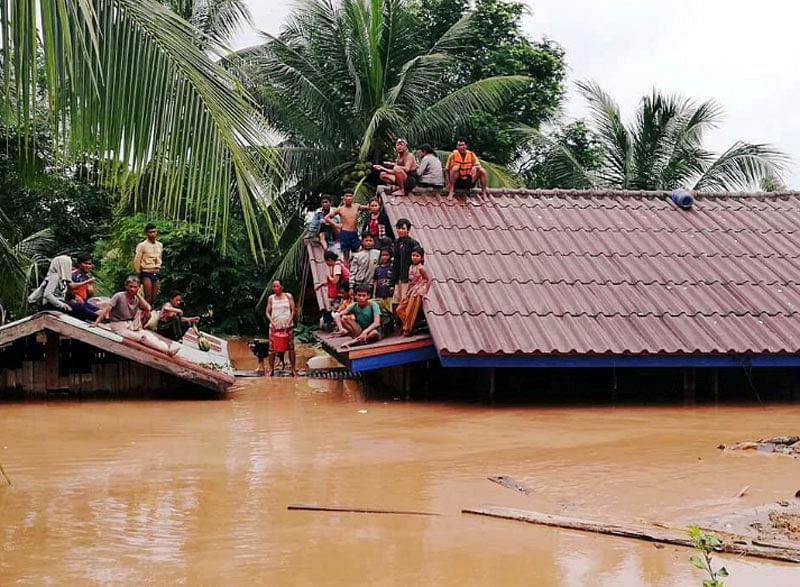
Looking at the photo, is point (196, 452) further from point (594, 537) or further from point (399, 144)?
point (399, 144)

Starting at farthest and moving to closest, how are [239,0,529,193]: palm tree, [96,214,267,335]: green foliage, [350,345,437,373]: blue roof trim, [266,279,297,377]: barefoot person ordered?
[96,214,267,335]: green foliage < [239,0,529,193]: palm tree < [266,279,297,377]: barefoot person < [350,345,437,373]: blue roof trim

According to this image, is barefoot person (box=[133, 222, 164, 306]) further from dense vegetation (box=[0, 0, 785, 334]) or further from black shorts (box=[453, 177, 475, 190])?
black shorts (box=[453, 177, 475, 190])

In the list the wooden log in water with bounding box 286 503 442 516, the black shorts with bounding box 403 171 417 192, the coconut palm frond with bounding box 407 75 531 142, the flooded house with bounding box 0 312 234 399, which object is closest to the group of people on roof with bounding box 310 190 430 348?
the black shorts with bounding box 403 171 417 192

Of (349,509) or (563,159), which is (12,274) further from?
(563,159)

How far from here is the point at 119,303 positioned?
12.5 meters

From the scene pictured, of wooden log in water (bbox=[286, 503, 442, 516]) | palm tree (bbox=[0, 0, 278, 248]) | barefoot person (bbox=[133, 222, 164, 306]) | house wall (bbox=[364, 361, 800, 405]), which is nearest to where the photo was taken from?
palm tree (bbox=[0, 0, 278, 248])

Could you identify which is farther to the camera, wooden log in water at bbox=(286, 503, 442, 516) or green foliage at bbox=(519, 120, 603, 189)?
green foliage at bbox=(519, 120, 603, 189)

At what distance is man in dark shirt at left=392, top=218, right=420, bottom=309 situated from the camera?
484 inches

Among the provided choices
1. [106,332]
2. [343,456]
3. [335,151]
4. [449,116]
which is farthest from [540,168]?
[343,456]

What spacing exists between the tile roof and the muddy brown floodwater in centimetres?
90

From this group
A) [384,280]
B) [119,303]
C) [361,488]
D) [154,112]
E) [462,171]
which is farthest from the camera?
[462,171]

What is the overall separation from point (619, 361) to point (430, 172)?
189 inches

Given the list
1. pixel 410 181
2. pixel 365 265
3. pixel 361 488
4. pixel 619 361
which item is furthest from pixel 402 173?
pixel 361 488

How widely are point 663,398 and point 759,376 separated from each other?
55.1 inches
